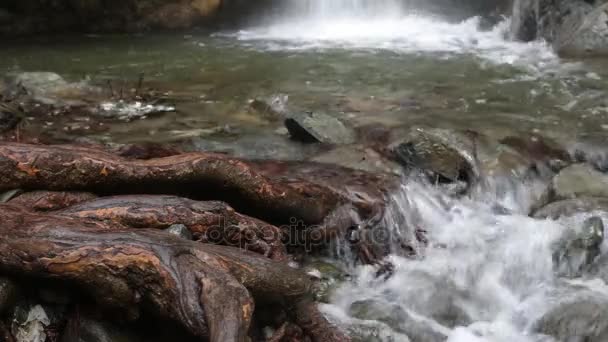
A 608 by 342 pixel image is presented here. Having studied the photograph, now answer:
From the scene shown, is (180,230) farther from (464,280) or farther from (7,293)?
(464,280)

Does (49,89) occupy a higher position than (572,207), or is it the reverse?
(49,89)

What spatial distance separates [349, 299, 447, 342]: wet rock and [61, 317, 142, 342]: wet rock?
196 centimetres

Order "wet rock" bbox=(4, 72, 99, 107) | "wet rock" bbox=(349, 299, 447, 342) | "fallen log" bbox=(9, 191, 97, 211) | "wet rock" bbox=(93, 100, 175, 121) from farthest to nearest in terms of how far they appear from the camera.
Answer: "wet rock" bbox=(4, 72, 99, 107), "wet rock" bbox=(93, 100, 175, 121), "wet rock" bbox=(349, 299, 447, 342), "fallen log" bbox=(9, 191, 97, 211)

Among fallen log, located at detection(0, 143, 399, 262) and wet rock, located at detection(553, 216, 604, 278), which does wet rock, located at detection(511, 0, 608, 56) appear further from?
fallen log, located at detection(0, 143, 399, 262)

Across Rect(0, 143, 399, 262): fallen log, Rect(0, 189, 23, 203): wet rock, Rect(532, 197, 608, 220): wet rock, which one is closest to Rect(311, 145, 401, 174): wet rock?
Rect(0, 143, 399, 262): fallen log

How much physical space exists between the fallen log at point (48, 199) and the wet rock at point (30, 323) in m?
1.06

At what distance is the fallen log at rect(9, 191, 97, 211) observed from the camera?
4645 mm

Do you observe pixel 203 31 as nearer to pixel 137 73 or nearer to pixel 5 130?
pixel 137 73

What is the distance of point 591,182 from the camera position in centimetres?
677

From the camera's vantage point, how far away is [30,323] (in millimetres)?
3727

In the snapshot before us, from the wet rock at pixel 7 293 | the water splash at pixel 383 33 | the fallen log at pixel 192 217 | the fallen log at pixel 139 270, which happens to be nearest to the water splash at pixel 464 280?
the fallen log at pixel 192 217

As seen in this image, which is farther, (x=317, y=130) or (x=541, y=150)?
(x=317, y=130)

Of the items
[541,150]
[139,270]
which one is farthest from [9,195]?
[541,150]

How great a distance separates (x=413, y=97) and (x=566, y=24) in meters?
6.67
